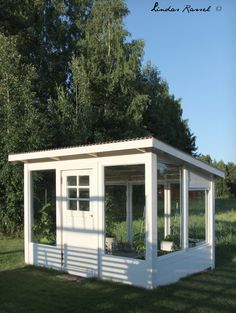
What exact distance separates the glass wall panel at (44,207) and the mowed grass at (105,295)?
40.1 inches

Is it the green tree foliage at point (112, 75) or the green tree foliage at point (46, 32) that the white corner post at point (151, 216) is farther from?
the green tree foliage at point (46, 32)

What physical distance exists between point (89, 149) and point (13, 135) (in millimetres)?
7235

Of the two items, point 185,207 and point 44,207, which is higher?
point 185,207

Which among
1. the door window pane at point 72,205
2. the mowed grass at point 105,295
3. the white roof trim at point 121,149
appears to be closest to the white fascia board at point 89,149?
the white roof trim at point 121,149

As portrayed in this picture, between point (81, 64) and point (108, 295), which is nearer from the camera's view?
point (108, 295)

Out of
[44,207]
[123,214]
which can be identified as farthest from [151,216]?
[44,207]

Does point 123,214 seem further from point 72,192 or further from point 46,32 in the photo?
point 46,32

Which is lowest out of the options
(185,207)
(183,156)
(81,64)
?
(185,207)

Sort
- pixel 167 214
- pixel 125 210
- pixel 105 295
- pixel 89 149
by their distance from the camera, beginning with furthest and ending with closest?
1. pixel 125 210
2. pixel 167 214
3. pixel 89 149
4. pixel 105 295

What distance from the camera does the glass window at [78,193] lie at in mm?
8892

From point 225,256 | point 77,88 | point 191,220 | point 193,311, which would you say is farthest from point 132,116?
point 193,311

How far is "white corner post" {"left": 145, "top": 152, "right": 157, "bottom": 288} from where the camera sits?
7.61 meters

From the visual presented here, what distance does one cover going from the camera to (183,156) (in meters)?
8.54

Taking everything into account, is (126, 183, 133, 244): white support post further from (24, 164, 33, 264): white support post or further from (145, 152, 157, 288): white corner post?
(145, 152, 157, 288): white corner post
